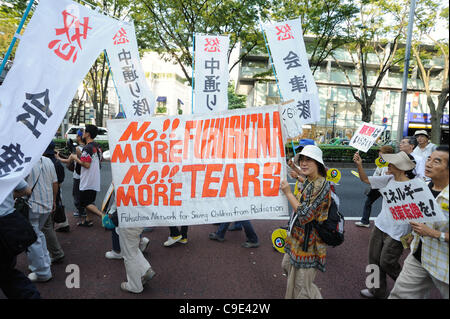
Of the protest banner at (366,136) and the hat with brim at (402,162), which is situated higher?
the protest banner at (366,136)

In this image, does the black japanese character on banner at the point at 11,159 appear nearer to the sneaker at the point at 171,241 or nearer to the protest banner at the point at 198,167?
the protest banner at the point at 198,167

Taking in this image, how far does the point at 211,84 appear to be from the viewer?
264 inches

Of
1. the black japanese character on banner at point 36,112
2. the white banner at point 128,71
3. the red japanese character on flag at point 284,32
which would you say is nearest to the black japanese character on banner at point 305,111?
the red japanese character on flag at point 284,32

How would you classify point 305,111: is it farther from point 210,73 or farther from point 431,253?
point 431,253

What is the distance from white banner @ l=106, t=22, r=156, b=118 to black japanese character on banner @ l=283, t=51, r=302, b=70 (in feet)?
9.45

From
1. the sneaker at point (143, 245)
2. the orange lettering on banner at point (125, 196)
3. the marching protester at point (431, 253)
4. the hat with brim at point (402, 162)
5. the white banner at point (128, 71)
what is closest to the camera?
the marching protester at point (431, 253)

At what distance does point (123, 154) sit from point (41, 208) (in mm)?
1617

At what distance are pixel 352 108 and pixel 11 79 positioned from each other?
34.8 metres

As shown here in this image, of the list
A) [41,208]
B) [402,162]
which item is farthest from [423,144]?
[41,208]

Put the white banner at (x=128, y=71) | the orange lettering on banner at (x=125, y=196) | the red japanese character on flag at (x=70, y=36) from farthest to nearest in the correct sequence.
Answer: the white banner at (x=128, y=71) → the orange lettering on banner at (x=125, y=196) → the red japanese character on flag at (x=70, y=36)

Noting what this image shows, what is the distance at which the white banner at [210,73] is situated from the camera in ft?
21.7

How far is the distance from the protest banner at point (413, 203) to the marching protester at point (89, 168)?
4.15 meters

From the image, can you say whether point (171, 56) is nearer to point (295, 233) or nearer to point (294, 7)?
point (294, 7)

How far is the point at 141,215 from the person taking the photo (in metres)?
2.66
